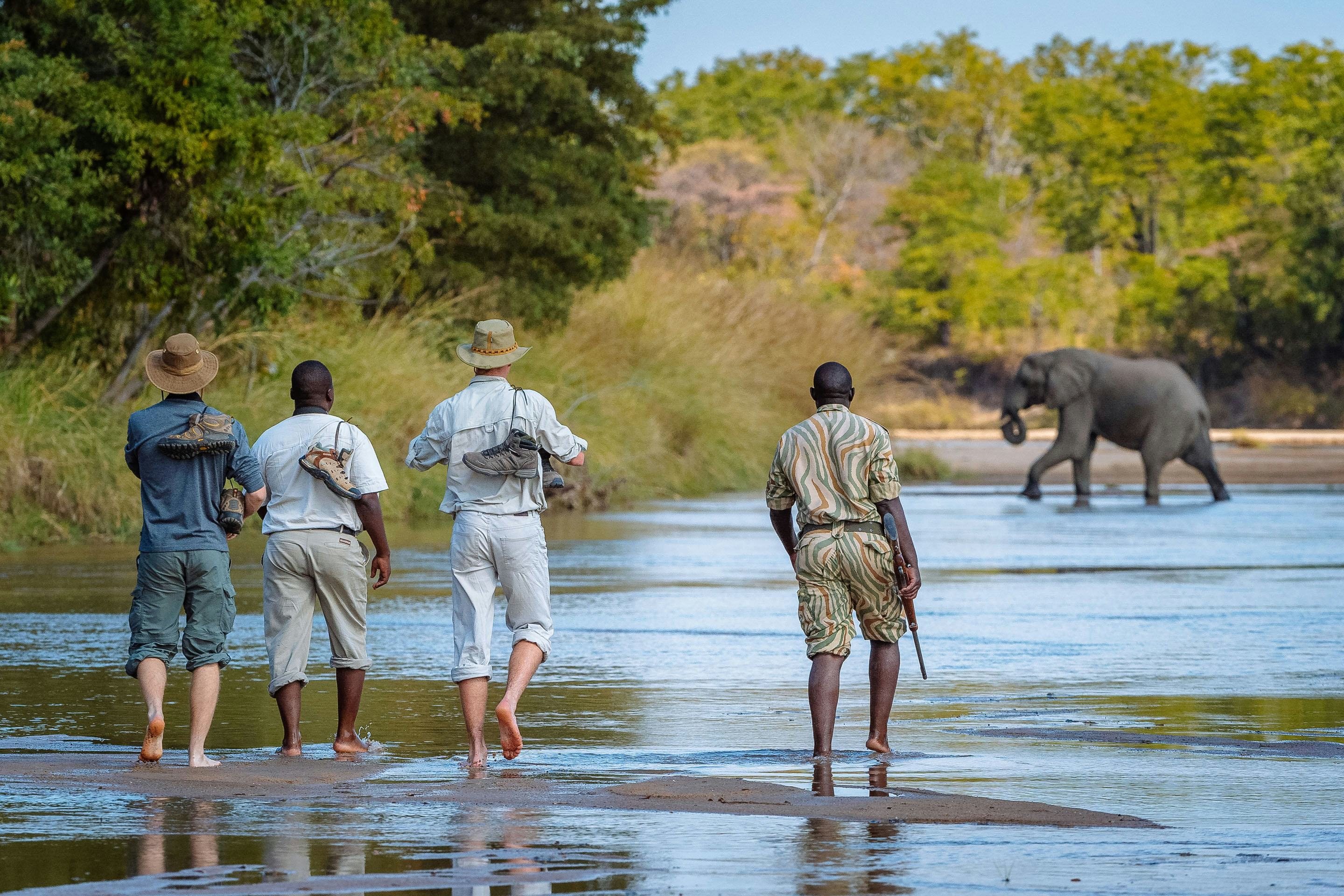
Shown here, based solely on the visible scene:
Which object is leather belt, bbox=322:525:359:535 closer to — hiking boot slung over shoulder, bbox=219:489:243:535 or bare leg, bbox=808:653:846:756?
hiking boot slung over shoulder, bbox=219:489:243:535

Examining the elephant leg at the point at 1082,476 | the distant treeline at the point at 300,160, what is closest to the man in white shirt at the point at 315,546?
the distant treeline at the point at 300,160

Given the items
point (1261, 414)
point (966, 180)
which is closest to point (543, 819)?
point (1261, 414)

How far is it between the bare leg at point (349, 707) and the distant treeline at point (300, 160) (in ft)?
41.4

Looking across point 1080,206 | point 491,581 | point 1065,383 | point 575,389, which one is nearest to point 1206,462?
point 1065,383

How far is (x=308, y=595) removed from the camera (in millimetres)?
8617

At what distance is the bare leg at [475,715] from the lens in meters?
8.08

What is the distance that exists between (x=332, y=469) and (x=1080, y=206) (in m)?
70.1

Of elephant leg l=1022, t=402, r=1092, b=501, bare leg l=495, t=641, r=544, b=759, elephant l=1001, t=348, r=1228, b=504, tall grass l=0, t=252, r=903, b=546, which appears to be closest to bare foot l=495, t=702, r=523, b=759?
bare leg l=495, t=641, r=544, b=759

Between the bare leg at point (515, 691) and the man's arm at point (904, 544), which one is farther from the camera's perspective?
the man's arm at point (904, 544)

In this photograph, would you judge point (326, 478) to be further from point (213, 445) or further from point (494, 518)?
point (494, 518)

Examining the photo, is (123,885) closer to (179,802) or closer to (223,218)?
(179,802)

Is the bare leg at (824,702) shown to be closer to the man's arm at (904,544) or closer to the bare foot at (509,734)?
the man's arm at (904,544)

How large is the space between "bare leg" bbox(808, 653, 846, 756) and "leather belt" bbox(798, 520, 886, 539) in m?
0.51

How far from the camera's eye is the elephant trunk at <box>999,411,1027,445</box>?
34.8m
